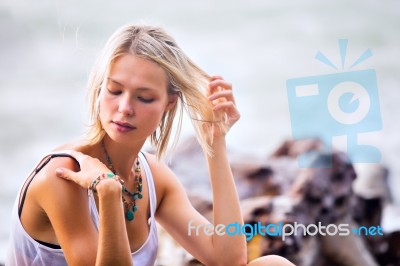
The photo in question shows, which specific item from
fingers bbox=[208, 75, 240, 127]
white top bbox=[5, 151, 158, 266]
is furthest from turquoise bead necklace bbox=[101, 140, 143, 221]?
fingers bbox=[208, 75, 240, 127]

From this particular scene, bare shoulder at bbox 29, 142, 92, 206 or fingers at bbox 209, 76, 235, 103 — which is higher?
fingers at bbox 209, 76, 235, 103

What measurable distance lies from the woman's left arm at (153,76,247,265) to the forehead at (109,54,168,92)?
0.19 meters

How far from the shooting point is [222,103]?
4.83ft

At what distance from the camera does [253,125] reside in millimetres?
2449

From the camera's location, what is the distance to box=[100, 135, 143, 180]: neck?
141 cm

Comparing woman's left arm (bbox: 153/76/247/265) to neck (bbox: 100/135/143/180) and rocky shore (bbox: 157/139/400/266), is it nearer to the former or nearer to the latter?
neck (bbox: 100/135/143/180)

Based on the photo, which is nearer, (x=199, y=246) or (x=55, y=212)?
(x=55, y=212)

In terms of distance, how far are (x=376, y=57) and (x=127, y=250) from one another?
1395 mm

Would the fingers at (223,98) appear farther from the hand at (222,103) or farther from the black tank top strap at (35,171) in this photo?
the black tank top strap at (35,171)

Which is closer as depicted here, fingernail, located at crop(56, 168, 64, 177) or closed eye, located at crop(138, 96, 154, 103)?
fingernail, located at crop(56, 168, 64, 177)

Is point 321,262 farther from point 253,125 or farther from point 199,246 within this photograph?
point 199,246

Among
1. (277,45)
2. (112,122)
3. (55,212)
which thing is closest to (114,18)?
(277,45)

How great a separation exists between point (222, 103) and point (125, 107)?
0.26 metres

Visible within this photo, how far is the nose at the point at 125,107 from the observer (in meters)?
1.30
